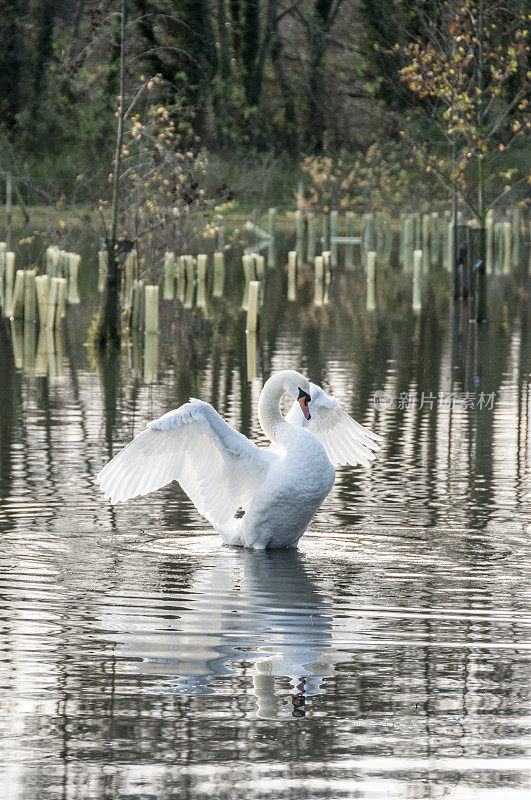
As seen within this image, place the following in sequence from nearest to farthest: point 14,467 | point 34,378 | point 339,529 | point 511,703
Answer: point 511,703, point 339,529, point 14,467, point 34,378

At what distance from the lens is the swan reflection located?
6926 millimetres

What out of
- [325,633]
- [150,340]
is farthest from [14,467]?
[150,340]

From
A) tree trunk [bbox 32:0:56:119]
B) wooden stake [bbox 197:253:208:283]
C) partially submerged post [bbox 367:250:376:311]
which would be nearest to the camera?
wooden stake [bbox 197:253:208:283]

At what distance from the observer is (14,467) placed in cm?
1274

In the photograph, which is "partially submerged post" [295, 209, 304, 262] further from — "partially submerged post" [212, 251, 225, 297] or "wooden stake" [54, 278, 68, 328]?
"wooden stake" [54, 278, 68, 328]

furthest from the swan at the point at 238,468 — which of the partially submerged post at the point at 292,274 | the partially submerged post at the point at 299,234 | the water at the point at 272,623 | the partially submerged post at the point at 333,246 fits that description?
the partially submerged post at the point at 299,234

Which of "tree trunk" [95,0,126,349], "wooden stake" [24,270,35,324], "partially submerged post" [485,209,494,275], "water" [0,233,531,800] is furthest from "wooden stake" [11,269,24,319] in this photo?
"partially submerged post" [485,209,494,275]

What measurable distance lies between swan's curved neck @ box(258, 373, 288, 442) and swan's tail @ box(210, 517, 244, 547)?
640 mm

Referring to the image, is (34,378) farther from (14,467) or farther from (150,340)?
(14,467)

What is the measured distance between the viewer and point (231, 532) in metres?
10.5

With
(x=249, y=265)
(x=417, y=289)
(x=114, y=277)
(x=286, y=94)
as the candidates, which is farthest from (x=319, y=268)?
(x=286, y=94)

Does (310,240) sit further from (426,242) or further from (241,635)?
(241,635)

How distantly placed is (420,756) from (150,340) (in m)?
17.2

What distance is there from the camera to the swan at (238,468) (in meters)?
9.94
